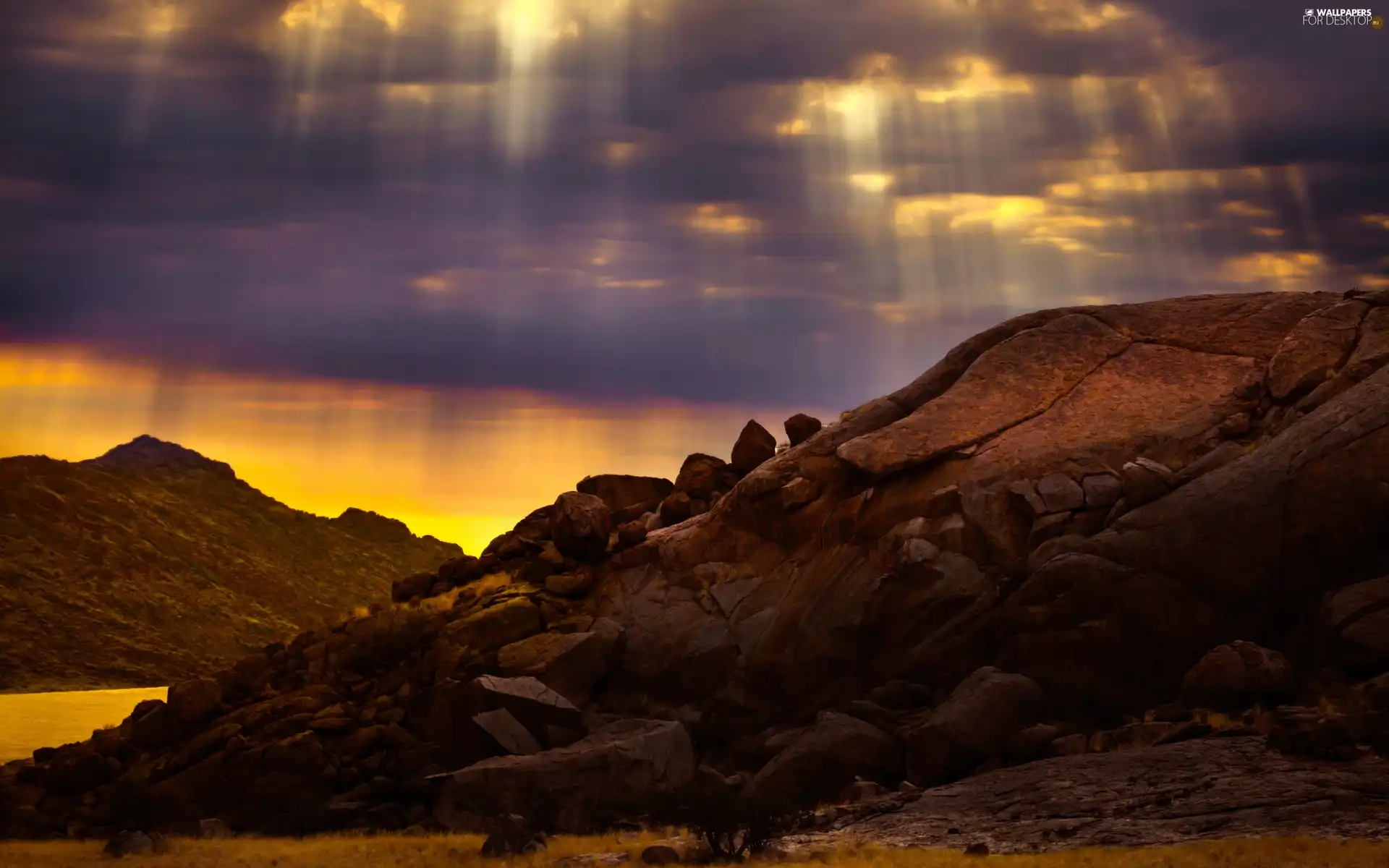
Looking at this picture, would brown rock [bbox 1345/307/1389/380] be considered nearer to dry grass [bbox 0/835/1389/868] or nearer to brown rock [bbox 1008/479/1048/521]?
brown rock [bbox 1008/479/1048/521]

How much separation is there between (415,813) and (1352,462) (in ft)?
71.9

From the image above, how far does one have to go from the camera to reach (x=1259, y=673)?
30.2 m

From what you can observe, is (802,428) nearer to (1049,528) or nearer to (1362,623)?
(1049,528)

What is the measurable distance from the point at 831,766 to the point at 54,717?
48.8 metres

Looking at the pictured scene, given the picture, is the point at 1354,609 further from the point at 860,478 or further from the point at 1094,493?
the point at 860,478

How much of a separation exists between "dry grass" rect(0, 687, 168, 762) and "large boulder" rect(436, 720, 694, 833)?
29924 millimetres

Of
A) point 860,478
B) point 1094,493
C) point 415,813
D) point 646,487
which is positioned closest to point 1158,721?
point 1094,493

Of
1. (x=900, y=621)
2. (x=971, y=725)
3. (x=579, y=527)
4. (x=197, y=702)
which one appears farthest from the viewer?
(x=579, y=527)

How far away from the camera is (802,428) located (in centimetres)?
4438

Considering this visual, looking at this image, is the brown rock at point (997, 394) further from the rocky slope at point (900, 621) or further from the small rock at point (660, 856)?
the small rock at point (660, 856)

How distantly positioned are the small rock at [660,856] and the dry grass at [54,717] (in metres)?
37.5

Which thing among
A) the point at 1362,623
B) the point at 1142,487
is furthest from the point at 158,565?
the point at 1362,623

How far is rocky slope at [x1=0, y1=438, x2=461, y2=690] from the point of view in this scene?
370 feet

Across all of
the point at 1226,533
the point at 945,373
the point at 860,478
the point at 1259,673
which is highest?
the point at 945,373
